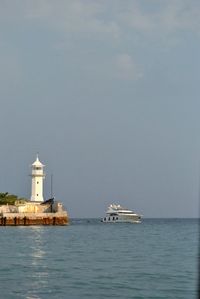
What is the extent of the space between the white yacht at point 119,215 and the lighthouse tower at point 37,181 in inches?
1754

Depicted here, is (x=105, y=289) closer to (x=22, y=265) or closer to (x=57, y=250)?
(x=22, y=265)

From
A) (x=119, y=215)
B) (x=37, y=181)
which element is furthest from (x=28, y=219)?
(x=119, y=215)

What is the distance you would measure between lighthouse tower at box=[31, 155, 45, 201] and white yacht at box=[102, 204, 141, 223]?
146 feet

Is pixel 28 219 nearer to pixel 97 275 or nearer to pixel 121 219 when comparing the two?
pixel 121 219

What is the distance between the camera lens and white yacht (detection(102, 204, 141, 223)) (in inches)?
5694

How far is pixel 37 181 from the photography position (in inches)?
3994

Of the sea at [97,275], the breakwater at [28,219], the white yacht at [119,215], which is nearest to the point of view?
the sea at [97,275]

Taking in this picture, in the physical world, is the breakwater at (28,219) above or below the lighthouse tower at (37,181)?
below

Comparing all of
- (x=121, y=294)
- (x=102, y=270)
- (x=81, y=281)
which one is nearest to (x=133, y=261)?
(x=102, y=270)

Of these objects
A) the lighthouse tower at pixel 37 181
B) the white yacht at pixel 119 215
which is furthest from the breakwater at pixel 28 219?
the white yacht at pixel 119 215

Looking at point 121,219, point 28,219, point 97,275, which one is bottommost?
point 97,275

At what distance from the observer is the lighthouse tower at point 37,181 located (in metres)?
102

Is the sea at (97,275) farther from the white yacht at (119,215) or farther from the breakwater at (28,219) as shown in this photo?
the white yacht at (119,215)

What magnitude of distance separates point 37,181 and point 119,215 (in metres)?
46.0
